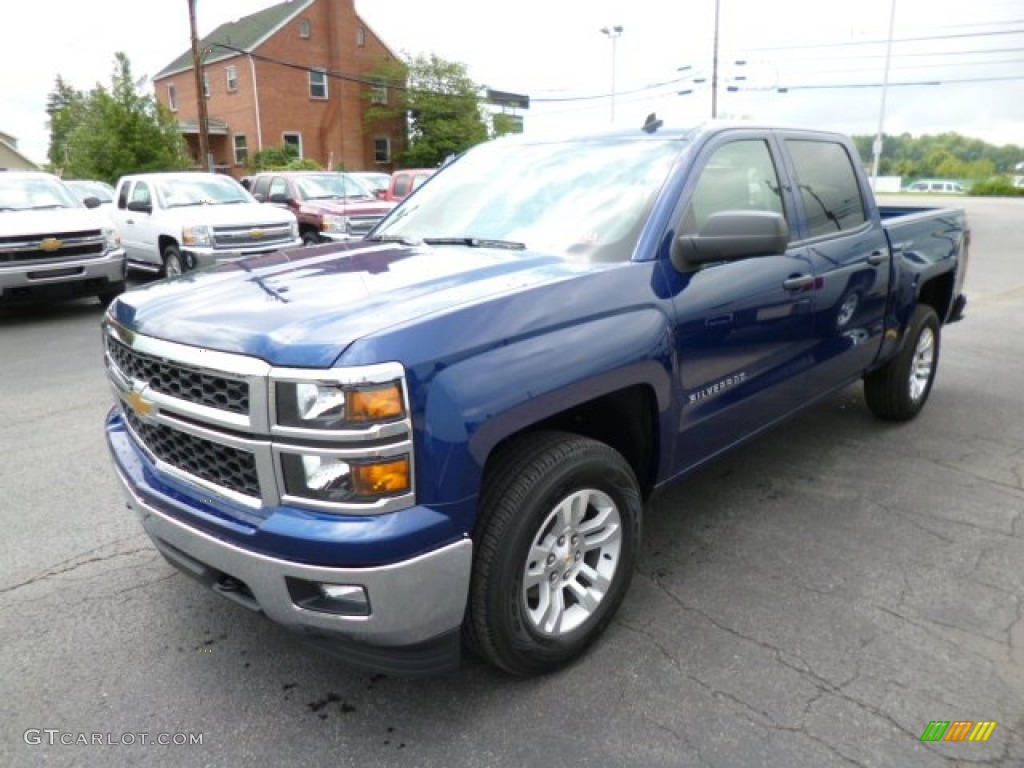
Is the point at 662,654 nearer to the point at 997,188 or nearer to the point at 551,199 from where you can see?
the point at 551,199

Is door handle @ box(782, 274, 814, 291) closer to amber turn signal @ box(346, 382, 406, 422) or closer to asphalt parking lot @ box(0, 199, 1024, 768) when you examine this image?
asphalt parking lot @ box(0, 199, 1024, 768)

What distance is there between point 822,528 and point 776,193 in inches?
65.0

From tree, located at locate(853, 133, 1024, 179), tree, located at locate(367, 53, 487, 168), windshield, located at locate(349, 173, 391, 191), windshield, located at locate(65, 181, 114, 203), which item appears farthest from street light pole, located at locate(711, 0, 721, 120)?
tree, located at locate(853, 133, 1024, 179)

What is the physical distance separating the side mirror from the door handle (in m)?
0.56

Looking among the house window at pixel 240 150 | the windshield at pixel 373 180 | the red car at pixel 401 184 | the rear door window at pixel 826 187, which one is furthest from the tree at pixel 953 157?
the rear door window at pixel 826 187

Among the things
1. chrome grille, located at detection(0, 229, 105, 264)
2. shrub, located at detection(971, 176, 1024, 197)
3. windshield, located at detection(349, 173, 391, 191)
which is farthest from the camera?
shrub, located at detection(971, 176, 1024, 197)

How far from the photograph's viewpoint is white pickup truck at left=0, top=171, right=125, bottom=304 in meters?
8.84

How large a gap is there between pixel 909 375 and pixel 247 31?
42.5 meters

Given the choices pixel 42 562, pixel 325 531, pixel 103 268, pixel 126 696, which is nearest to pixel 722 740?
pixel 325 531

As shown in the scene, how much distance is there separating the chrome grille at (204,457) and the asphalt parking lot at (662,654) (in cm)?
80

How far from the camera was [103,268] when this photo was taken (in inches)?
374

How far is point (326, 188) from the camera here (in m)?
14.9

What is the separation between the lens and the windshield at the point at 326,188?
1460 centimetres

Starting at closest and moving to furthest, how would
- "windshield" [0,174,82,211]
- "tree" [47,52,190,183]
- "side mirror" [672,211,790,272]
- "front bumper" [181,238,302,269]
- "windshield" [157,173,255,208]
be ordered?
"side mirror" [672,211,790,272] → "windshield" [0,174,82,211] → "front bumper" [181,238,302,269] → "windshield" [157,173,255,208] → "tree" [47,52,190,183]
